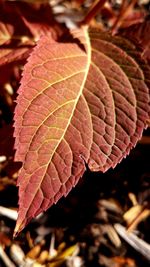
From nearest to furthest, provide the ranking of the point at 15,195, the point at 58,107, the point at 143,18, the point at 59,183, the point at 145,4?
1. the point at 59,183
2. the point at 58,107
3. the point at 15,195
4. the point at 143,18
5. the point at 145,4

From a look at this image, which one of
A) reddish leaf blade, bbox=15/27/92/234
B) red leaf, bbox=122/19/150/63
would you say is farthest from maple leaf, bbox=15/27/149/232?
red leaf, bbox=122/19/150/63

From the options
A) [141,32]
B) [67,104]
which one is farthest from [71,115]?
[141,32]

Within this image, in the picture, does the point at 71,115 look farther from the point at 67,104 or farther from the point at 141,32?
the point at 141,32

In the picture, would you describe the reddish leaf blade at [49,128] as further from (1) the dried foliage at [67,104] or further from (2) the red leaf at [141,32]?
(2) the red leaf at [141,32]

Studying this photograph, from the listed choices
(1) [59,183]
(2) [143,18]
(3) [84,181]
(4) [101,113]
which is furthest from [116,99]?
(2) [143,18]

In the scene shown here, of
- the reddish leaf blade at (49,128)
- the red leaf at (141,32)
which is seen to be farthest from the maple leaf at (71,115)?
the red leaf at (141,32)

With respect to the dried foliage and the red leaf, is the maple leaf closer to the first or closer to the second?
the dried foliage

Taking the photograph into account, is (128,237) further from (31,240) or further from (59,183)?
(59,183)

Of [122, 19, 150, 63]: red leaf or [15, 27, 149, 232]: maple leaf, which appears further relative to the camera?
[122, 19, 150, 63]: red leaf
